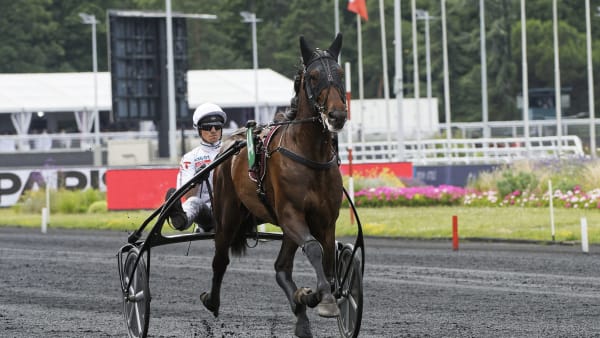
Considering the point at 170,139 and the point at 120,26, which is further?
the point at 170,139

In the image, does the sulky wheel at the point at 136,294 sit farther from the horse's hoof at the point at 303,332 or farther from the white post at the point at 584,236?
the white post at the point at 584,236

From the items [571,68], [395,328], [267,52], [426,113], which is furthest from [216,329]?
[267,52]

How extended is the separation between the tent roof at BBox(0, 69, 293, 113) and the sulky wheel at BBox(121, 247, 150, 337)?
5252 cm

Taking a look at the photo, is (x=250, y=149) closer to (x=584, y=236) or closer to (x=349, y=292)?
(x=349, y=292)

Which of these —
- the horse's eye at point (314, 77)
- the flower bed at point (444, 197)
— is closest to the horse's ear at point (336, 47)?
the horse's eye at point (314, 77)

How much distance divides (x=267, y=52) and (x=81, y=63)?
1214 centimetres

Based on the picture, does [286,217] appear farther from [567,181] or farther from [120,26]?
[120,26]

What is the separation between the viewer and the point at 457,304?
40.5 feet

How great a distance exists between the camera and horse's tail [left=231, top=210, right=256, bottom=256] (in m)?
10.3

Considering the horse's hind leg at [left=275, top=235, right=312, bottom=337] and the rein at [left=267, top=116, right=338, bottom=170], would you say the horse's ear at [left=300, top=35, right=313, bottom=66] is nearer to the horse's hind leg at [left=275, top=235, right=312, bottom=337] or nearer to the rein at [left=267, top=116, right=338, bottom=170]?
the rein at [left=267, top=116, right=338, bottom=170]

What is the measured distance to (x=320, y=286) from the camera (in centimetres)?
851

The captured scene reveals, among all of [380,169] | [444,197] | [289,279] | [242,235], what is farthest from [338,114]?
[380,169]

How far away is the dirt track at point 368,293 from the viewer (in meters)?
10.5

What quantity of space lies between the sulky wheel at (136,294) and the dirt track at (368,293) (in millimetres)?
361
